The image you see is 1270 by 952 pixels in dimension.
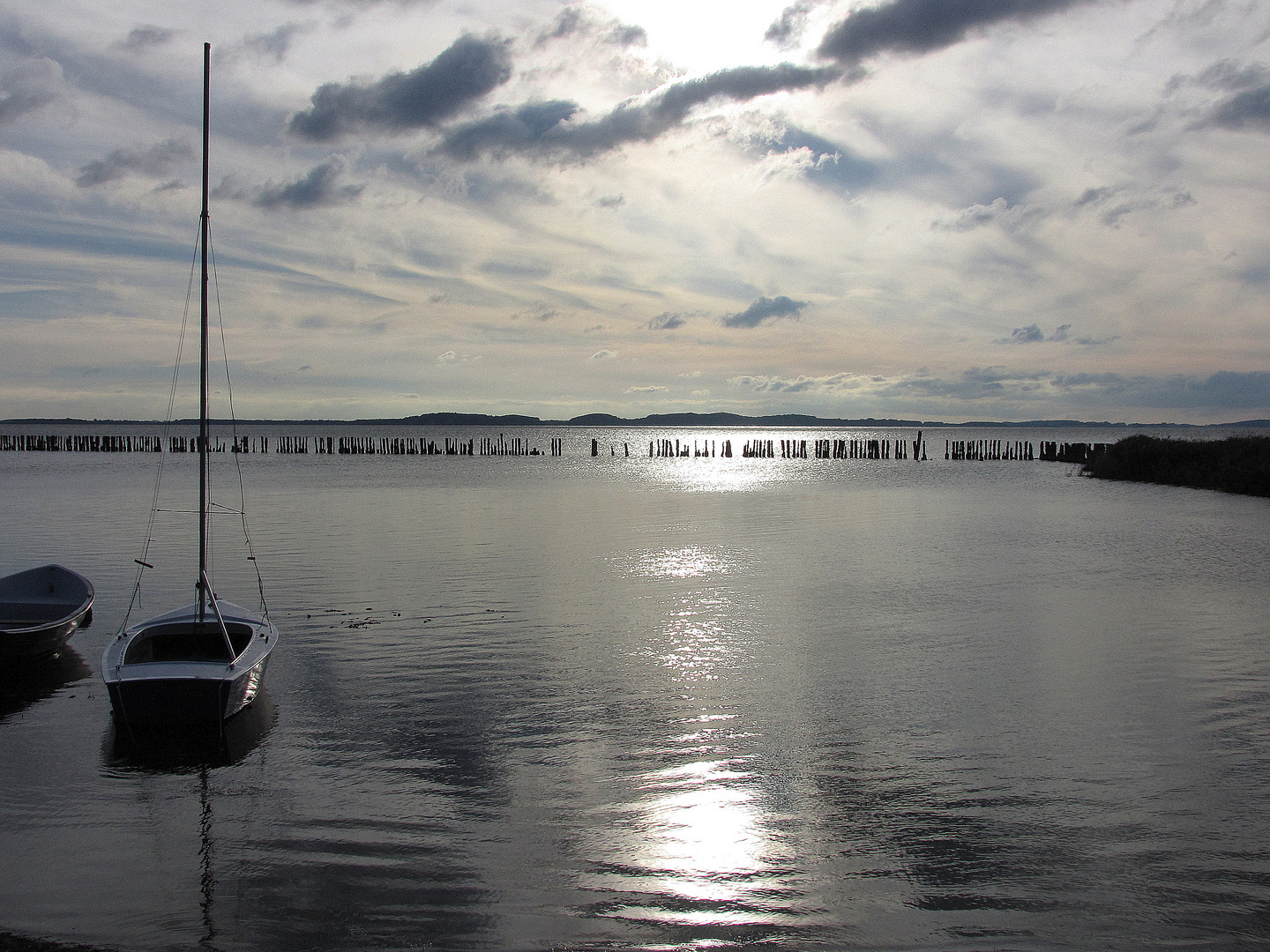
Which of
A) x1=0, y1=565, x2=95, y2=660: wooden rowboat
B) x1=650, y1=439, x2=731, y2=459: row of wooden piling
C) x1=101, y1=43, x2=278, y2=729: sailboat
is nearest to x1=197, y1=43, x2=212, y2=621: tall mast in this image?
x1=101, y1=43, x2=278, y2=729: sailboat

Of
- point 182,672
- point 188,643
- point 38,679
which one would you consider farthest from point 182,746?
point 38,679

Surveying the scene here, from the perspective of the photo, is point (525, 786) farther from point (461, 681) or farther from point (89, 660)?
point (89, 660)

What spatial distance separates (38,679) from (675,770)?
964cm

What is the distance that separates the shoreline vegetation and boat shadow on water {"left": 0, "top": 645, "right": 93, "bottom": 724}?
5212 centimetres

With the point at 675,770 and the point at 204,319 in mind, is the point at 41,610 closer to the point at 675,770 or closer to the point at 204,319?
the point at 204,319

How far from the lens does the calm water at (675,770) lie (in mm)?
6594

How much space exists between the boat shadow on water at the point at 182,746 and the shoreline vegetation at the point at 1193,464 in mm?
51121

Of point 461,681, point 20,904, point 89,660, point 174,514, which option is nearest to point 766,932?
point 20,904

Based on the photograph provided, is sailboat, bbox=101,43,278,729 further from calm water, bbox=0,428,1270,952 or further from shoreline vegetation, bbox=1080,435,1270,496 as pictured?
shoreline vegetation, bbox=1080,435,1270,496

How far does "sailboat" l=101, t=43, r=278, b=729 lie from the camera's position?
9984mm

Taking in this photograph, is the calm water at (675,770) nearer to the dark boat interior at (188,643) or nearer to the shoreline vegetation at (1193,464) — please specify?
the dark boat interior at (188,643)

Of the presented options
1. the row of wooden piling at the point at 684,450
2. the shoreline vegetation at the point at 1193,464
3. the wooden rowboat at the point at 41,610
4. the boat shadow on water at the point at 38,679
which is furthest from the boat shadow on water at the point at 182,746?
Result: the row of wooden piling at the point at 684,450

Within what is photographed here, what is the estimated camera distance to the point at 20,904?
6.63 m

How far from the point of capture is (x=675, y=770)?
9.27 m
